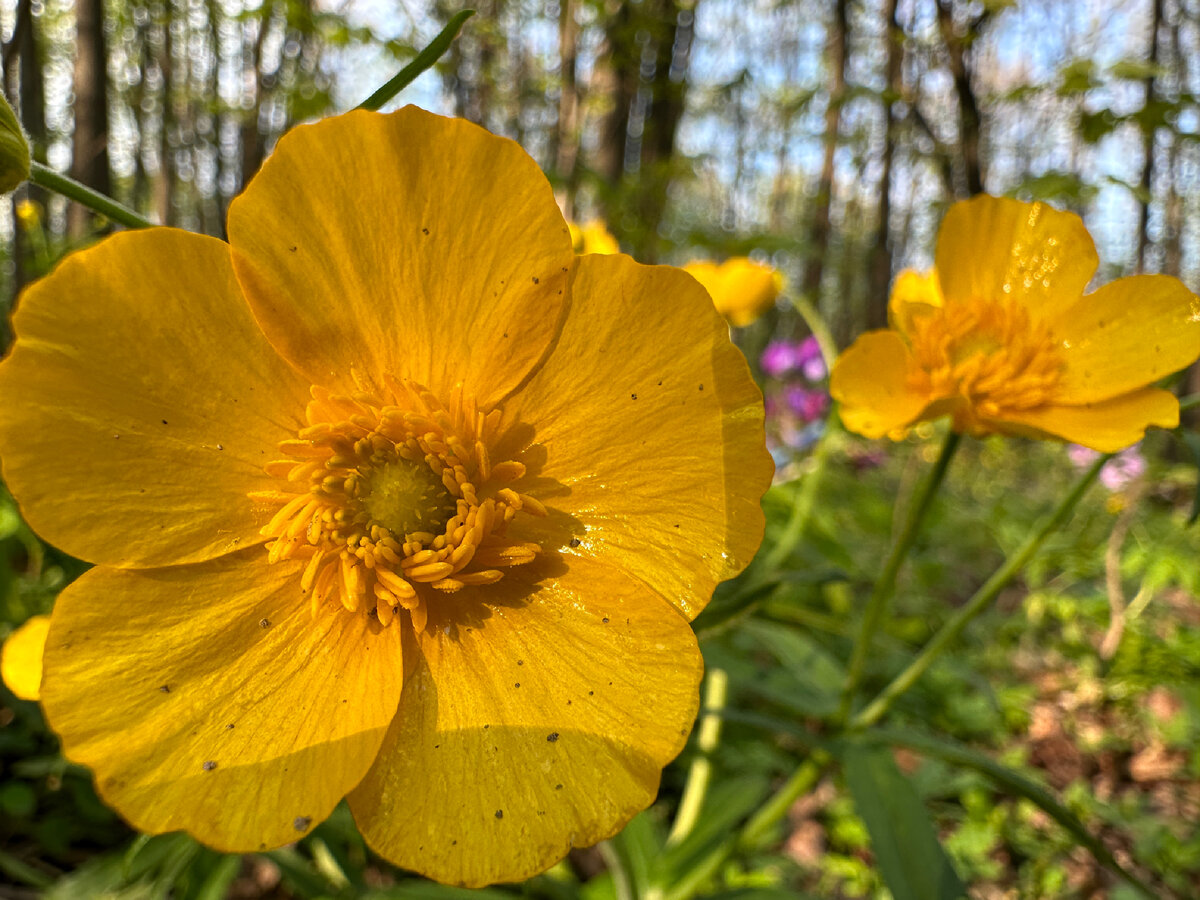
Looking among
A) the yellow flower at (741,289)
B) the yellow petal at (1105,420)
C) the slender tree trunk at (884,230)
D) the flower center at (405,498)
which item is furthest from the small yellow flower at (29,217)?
the slender tree trunk at (884,230)

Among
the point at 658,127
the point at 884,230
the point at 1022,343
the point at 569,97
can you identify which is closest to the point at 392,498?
the point at 1022,343

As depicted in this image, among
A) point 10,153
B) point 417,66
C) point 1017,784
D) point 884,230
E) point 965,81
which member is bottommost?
point 1017,784

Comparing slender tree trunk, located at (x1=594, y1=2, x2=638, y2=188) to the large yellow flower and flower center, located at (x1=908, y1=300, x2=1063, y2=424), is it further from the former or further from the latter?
the large yellow flower

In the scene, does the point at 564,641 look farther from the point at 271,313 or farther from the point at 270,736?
the point at 271,313

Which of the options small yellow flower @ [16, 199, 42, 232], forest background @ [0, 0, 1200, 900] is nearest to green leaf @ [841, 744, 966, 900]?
forest background @ [0, 0, 1200, 900]

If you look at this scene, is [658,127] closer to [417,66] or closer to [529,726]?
[417,66]

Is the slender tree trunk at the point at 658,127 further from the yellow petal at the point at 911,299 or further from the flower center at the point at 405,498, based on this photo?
the flower center at the point at 405,498
